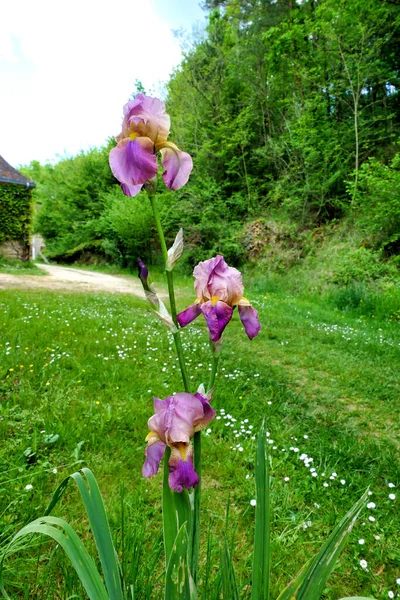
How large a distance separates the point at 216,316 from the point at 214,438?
2037 millimetres

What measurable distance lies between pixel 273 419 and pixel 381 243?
7.81 m

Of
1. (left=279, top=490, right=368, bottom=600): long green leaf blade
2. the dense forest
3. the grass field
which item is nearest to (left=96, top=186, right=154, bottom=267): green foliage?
the dense forest

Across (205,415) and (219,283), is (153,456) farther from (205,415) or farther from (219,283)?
(219,283)

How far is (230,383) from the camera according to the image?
11.3ft

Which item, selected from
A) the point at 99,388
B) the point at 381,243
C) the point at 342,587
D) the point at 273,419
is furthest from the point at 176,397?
the point at 381,243

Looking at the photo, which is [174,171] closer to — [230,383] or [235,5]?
[230,383]

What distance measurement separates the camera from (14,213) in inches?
512

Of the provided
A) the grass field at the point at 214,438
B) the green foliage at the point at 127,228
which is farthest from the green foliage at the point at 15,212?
the grass field at the point at 214,438

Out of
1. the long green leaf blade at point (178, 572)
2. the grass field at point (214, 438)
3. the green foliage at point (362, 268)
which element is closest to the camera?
the long green leaf blade at point (178, 572)

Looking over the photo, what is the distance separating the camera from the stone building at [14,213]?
12.8 m

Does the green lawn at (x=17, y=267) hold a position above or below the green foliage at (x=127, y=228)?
below

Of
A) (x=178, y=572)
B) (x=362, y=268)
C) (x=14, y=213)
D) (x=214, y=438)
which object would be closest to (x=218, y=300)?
(x=178, y=572)

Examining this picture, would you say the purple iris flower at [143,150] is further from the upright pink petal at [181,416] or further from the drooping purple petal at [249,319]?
the upright pink petal at [181,416]

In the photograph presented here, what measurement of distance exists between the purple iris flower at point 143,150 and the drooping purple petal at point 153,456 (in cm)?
54
